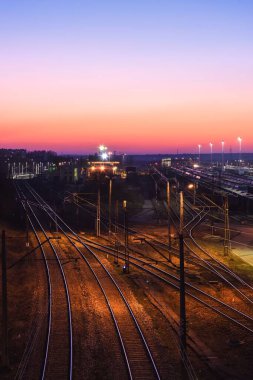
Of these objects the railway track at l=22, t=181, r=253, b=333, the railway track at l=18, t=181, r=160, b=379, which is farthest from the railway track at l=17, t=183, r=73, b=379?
the railway track at l=22, t=181, r=253, b=333

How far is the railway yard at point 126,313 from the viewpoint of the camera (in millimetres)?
11609

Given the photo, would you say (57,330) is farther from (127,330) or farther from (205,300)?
(205,300)

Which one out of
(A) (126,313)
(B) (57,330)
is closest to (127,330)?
(A) (126,313)

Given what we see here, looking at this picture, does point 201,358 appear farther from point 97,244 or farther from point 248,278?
point 97,244

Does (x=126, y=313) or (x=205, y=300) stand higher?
(x=126, y=313)

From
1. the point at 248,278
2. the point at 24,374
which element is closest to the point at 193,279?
the point at 248,278

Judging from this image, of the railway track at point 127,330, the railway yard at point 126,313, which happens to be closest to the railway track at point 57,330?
the railway yard at point 126,313

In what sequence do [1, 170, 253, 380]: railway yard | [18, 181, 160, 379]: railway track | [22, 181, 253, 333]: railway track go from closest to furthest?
[18, 181, 160, 379]: railway track, [1, 170, 253, 380]: railway yard, [22, 181, 253, 333]: railway track

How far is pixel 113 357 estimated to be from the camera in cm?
1207

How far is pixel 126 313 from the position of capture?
51.2 ft

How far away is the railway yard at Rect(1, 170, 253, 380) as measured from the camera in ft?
38.1

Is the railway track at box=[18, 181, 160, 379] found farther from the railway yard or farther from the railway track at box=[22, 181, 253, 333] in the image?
the railway track at box=[22, 181, 253, 333]

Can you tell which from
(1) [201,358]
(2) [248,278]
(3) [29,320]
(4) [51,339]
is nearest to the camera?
(1) [201,358]

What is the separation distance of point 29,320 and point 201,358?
5.73 m
